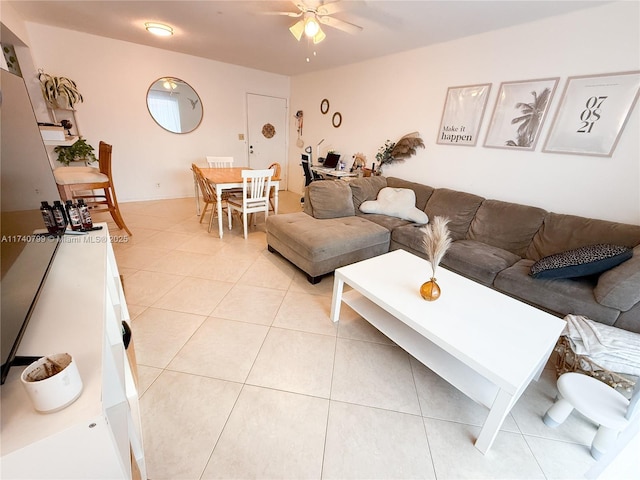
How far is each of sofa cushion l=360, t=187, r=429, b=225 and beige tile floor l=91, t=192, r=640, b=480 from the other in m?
1.49

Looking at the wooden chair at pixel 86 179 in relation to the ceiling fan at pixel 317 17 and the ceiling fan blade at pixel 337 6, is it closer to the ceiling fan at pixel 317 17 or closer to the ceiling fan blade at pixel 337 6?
the ceiling fan at pixel 317 17

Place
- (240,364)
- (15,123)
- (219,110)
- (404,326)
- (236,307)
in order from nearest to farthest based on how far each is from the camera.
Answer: (15,123), (240,364), (404,326), (236,307), (219,110)

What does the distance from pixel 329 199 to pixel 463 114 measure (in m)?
1.80

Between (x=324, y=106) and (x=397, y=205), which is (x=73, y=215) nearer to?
(x=397, y=205)

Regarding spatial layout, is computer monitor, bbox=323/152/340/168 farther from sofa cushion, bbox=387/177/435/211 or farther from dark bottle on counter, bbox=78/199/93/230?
dark bottle on counter, bbox=78/199/93/230

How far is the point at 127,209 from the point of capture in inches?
159

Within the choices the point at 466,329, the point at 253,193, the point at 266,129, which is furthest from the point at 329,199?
the point at 266,129

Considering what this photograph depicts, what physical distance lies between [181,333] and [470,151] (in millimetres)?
3317

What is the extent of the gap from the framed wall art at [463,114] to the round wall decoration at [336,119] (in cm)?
185

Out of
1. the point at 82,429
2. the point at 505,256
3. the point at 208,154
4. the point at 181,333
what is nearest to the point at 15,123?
the point at 82,429

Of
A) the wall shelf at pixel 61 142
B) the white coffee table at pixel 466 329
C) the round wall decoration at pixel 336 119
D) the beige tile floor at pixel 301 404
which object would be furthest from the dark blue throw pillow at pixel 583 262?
the wall shelf at pixel 61 142

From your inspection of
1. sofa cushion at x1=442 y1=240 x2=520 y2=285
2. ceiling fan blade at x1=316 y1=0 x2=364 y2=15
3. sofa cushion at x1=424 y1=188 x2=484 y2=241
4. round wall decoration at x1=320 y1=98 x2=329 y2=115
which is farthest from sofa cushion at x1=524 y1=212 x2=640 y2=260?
round wall decoration at x1=320 y1=98 x2=329 y2=115

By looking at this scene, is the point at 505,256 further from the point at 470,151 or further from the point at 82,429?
the point at 82,429

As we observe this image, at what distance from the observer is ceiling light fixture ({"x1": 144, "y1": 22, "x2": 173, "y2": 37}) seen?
2.94 m
